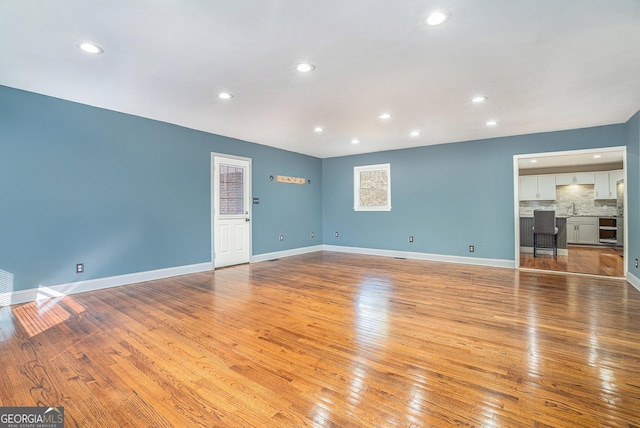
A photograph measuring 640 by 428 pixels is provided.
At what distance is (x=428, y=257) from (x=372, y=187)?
2.09m

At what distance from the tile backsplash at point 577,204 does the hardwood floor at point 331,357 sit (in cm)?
568

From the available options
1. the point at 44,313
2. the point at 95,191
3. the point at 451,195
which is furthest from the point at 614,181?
the point at 44,313

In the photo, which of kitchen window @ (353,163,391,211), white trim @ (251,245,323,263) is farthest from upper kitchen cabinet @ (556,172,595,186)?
white trim @ (251,245,323,263)

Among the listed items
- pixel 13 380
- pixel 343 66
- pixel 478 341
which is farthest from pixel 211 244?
pixel 478 341

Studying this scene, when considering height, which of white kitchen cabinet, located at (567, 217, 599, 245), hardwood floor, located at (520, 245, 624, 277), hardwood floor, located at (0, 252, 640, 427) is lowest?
hardwood floor, located at (0, 252, 640, 427)

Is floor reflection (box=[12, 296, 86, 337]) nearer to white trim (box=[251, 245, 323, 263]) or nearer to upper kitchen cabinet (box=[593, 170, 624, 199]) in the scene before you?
white trim (box=[251, 245, 323, 263])

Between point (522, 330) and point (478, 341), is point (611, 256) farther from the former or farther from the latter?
point (478, 341)

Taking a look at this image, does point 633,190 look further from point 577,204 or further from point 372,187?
point 577,204

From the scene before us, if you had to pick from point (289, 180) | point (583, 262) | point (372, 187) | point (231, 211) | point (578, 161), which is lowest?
point (583, 262)

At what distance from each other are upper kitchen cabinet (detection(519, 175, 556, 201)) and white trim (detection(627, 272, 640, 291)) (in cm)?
455

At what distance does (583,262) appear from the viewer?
6004 mm

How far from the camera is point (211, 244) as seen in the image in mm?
5473

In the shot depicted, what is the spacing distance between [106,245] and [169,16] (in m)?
3.36

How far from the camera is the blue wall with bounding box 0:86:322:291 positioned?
3498mm
